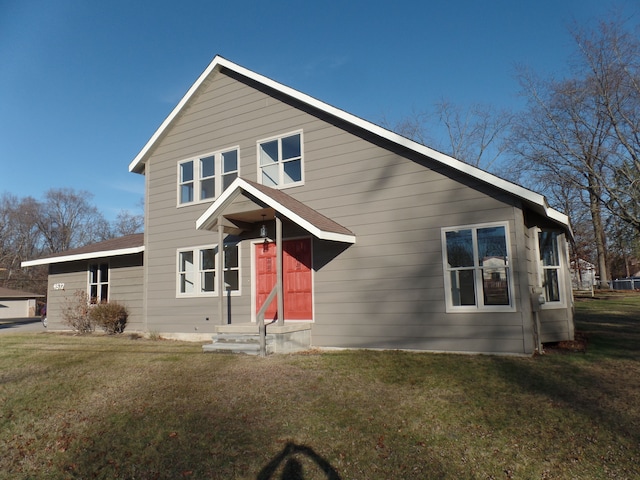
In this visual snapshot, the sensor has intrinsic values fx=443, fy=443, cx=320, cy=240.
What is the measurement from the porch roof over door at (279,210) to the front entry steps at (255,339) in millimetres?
2142

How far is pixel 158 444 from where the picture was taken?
473 cm

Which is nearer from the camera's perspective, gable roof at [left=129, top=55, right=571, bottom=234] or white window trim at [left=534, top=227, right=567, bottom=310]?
gable roof at [left=129, top=55, right=571, bottom=234]

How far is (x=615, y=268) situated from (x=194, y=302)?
2560 inches

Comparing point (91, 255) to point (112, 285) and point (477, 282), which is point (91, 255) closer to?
point (112, 285)

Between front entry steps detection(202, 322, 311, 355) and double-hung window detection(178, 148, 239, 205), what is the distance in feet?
14.3

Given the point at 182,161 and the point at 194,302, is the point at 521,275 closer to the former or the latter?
the point at 194,302

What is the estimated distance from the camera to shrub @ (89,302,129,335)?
1366 cm

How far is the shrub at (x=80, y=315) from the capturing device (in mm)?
14422

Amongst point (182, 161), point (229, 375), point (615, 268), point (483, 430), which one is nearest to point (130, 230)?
point (182, 161)

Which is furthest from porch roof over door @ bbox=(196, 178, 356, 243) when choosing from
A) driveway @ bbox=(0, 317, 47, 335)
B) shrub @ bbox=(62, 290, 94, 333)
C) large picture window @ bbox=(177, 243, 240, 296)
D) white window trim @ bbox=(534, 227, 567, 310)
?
driveway @ bbox=(0, 317, 47, 335)

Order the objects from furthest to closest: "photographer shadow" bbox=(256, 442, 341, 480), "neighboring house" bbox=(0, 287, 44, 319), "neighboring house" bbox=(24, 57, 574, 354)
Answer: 1. "neighboring house" bbox=(0, 287, 44, 319)
2. "neighboring house" bbox=(24, 57, 574, 354)
3. "photographer shadow" bbox=(256, 442, 341, 480)

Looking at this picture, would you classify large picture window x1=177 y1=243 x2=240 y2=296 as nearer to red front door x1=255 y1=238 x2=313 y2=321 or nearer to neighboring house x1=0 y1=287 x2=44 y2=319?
red front door x1=255 y1=238 x2=313 y2=321

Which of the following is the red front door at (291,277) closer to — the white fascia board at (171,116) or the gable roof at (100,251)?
the gable roof at (100,251)

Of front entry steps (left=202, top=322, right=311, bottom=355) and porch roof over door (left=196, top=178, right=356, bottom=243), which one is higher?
porch roof over door (left=196, top=178, right=356, bottom=243)
